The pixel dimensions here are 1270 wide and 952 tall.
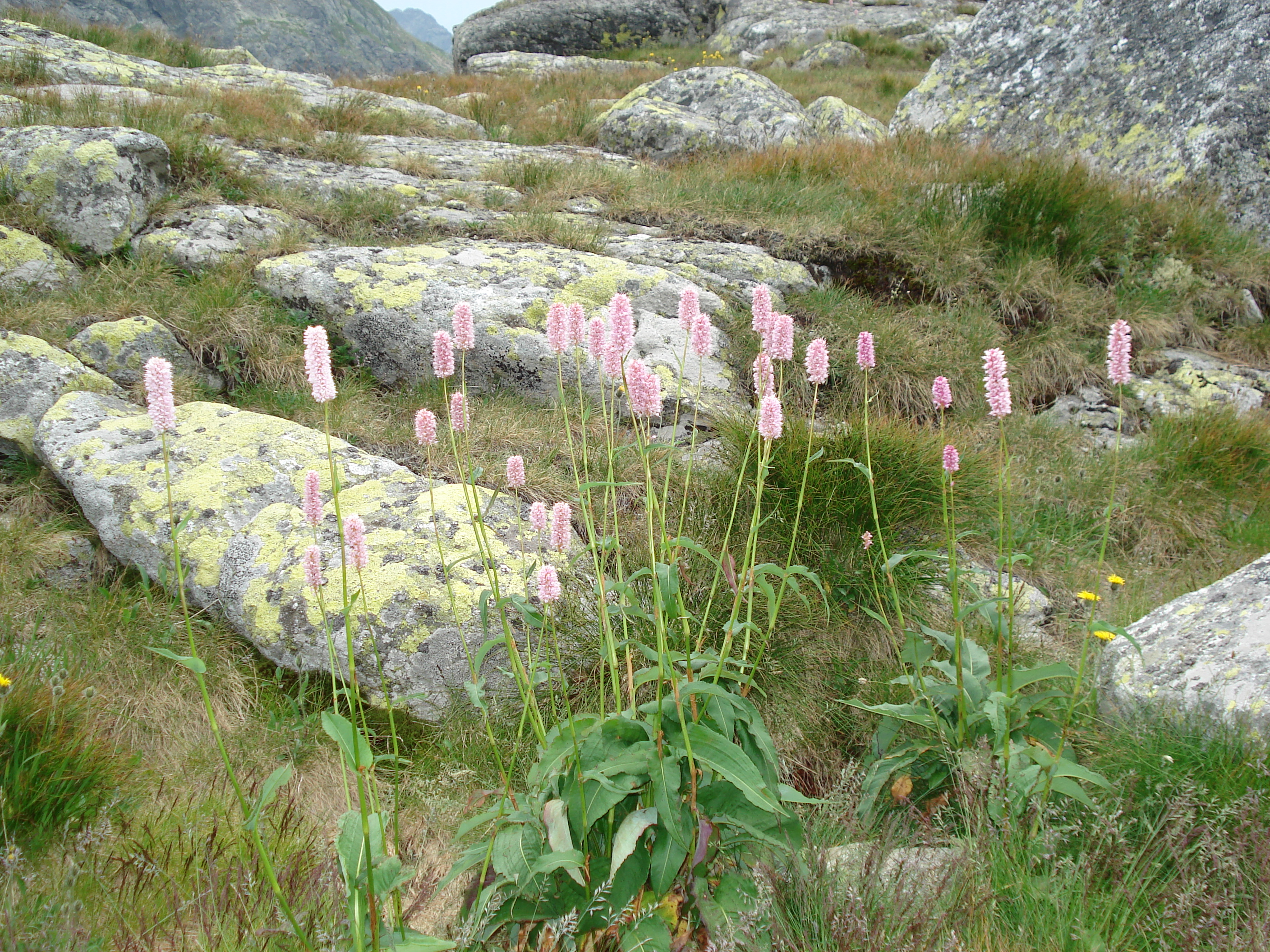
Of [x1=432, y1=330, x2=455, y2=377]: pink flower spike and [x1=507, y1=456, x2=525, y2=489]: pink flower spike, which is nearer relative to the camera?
[x1=432, y1=330, x2=455, y2=377]: pink flower spike

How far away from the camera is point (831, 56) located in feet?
57.5

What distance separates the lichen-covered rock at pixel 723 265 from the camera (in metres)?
5.43

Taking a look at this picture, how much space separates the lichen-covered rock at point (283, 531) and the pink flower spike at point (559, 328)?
1175 mm

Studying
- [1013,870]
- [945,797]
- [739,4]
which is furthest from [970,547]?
[739,4]

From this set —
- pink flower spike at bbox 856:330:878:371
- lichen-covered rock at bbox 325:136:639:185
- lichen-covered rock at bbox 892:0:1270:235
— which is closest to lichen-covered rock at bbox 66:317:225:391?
lichen-covered rock at bbox 325:136:639:185

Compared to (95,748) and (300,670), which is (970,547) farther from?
(95,748)

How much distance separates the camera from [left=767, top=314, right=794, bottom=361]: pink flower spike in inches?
77.2

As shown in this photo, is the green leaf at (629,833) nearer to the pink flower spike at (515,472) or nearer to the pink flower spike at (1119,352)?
the pink flower spike at (515,472)

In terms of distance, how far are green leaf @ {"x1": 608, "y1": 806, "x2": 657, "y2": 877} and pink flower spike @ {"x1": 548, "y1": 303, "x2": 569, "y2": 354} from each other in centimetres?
114

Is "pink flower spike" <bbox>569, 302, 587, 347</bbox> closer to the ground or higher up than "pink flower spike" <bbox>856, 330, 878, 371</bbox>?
higher up

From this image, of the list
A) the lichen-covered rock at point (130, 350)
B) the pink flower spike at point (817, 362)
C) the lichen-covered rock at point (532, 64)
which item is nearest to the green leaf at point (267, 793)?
the pink flower spike at point (817, 362)

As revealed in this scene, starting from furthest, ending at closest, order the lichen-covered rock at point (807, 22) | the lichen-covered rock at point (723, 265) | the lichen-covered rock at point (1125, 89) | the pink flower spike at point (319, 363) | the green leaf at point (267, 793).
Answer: the lichen-covered rock at point (807, 22) < the lichen-covered rock at point (1125, 89) < the lichen-covered rock at point (723, 265) < the pink flower spike at point (319, 363) < the green leaf at point (267, 793)

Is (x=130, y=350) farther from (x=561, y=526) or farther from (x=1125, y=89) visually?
(x=1125, y=89)

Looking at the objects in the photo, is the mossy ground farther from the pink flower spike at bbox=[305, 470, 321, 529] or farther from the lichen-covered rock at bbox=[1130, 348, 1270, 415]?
the pink flower spike at bbox=[305, 470, 321, 529]
